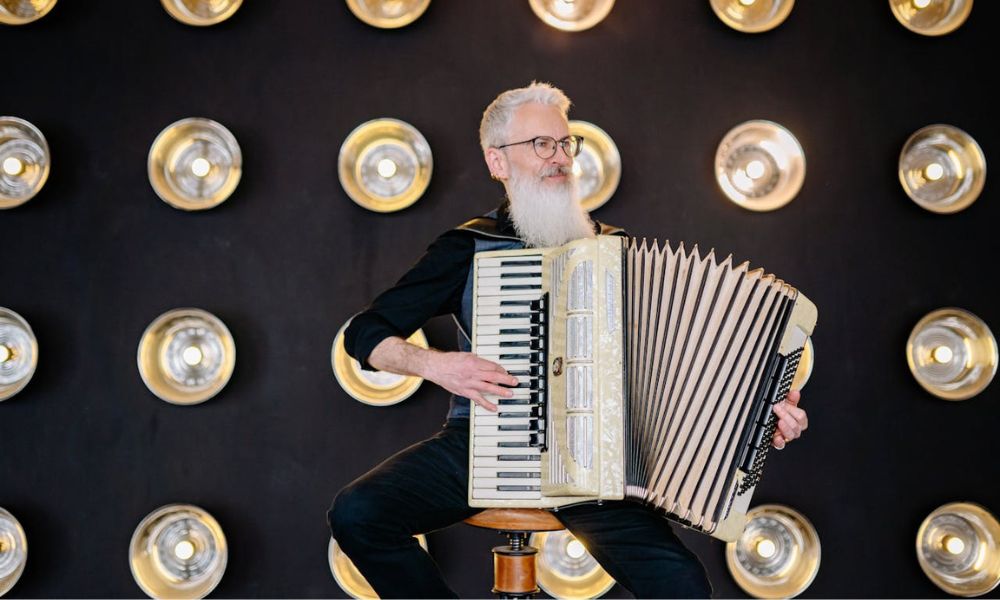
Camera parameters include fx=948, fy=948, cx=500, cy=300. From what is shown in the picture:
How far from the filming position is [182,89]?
3.41 m

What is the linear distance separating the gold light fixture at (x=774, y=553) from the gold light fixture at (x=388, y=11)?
2091 millimetres

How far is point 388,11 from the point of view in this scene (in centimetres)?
338

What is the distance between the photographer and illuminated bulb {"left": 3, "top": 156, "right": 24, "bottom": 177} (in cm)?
329

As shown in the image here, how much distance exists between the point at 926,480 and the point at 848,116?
4.37ft

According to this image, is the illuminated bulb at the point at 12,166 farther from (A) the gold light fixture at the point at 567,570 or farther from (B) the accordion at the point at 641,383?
(A) the gold light fixture at the point at 567,570

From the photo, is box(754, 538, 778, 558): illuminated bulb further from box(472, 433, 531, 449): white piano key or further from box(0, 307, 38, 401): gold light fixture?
box(0, 307, 38, 401): gold light fixture

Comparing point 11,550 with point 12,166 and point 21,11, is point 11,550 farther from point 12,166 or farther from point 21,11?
point 21,11

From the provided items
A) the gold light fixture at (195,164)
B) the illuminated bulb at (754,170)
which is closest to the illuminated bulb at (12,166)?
the gold light fixture at (195,164)

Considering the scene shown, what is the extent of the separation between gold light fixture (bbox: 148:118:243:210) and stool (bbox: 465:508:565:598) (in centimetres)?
165

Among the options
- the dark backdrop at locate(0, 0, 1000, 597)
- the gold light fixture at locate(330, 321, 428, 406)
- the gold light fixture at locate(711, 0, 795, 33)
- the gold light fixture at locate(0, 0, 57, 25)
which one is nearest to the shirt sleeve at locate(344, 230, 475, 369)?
the gold light fixture at locate(330, 321, 428, 406)

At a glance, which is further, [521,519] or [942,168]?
[942,168]

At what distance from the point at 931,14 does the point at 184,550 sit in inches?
128

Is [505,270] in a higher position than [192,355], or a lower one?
higher

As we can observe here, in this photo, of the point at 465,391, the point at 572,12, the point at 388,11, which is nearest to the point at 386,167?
the point at 388,11
